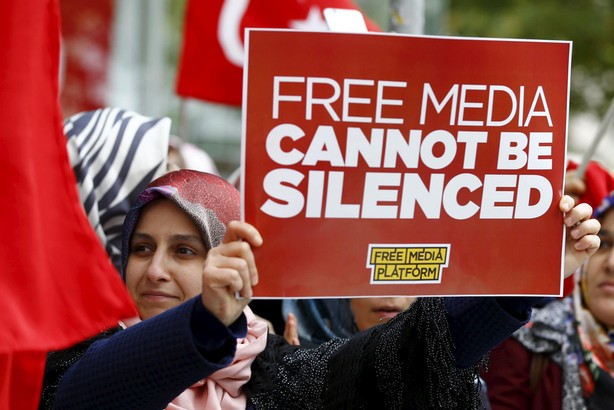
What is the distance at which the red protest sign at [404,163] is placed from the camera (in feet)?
7.10

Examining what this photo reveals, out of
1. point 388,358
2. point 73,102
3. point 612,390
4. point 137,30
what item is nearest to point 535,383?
point 612,390

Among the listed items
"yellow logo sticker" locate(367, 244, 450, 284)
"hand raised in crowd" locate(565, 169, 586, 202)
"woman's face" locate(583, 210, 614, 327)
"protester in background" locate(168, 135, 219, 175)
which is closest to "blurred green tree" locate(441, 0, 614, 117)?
"protester in background" locate(168, 135, 219, 175)

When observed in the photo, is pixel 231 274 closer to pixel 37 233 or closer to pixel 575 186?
pixel 37 233

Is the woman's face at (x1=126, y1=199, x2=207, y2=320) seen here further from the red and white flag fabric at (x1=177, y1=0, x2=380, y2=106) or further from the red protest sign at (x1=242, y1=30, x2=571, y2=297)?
the red and white flag fabric at (x1=177, y1=0, x2=380, y2=106)

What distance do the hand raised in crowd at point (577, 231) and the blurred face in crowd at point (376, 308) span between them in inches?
34.6

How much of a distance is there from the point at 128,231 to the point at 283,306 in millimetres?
739

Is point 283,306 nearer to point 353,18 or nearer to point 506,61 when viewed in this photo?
point 353,18

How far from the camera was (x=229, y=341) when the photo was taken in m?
2.14

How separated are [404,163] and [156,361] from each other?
61 cm

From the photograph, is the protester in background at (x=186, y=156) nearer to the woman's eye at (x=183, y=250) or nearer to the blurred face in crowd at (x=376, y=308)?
the blurred face in crowd at (x=376, y=308)

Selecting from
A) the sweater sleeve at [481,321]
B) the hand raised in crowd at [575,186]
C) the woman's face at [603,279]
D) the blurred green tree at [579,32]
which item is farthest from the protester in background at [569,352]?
the blurred green tree at [579,32]

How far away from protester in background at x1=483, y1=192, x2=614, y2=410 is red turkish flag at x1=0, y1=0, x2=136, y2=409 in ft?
5.43

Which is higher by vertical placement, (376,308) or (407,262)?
(407,262)

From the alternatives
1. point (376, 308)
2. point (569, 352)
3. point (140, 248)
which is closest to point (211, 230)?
point (140, 248)
